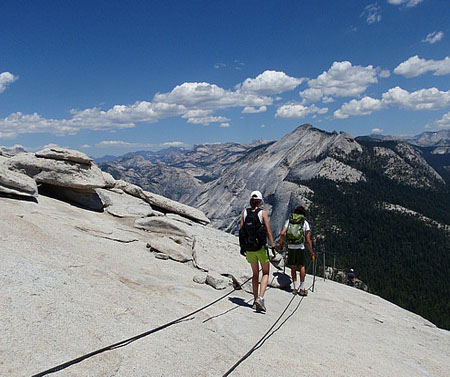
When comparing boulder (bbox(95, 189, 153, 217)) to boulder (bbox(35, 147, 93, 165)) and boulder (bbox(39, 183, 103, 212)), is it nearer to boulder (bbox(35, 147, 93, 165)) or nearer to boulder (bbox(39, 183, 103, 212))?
boulder (bbox(39, 183, 103, 212))

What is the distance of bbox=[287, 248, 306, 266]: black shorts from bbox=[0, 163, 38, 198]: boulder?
38.7 feet

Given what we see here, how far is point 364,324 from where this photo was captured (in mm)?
12445

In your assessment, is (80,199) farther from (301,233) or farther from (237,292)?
(301,233)

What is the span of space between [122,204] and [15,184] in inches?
259

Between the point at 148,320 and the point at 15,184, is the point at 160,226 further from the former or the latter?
the point at 148,320

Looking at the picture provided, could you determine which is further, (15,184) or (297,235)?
(15,184)

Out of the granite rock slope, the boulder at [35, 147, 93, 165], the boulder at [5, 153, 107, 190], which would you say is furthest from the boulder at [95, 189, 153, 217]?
the granite rock slope

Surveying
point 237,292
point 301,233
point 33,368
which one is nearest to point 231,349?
point 33,368

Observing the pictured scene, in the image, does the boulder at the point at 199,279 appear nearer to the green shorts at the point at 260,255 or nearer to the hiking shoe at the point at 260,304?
the hiking shoe at the point at 260,304

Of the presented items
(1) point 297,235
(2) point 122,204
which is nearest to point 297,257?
(1) point 297,235

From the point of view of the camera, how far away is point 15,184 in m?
14.2

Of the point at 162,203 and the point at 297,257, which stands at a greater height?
the point at 162,203

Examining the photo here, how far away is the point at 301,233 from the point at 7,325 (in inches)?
407

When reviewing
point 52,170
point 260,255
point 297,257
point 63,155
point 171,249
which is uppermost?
point 63,155
